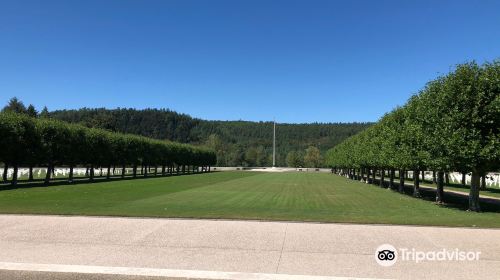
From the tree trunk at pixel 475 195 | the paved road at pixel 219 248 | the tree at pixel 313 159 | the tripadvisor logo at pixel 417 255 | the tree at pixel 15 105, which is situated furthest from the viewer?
the tree at pixel 313 159

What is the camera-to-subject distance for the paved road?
29.7 ft

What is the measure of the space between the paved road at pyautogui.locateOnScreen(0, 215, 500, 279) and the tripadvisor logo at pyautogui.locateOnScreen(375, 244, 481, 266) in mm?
206

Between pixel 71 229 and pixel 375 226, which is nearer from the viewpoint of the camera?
pixel 71 229

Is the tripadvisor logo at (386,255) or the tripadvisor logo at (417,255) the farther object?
the tripadvisor logo at (417,255)

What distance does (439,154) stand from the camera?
2214 centimetres

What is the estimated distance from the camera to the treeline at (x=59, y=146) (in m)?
41.0

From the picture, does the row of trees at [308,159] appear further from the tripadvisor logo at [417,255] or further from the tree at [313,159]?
the tripadvisor logo at [417,255]

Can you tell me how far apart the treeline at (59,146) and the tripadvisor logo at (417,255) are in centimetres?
3817

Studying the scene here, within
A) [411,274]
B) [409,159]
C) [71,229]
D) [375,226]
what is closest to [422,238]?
[375,226]

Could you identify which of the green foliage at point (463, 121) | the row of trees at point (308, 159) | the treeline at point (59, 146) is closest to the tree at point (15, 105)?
the treeline at point (59, 146)

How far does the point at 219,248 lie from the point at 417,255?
4707mm

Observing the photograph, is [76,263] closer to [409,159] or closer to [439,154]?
[439,154]

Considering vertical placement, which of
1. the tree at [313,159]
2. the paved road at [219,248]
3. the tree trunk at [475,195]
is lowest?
the paved road at [219,248]

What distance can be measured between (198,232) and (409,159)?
18.4m
